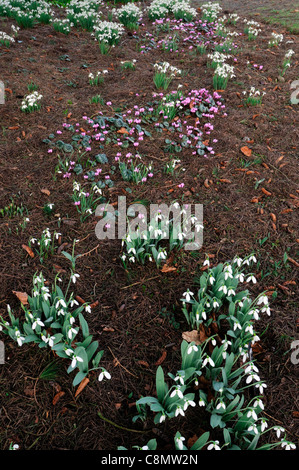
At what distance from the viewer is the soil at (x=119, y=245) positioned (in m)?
1.86

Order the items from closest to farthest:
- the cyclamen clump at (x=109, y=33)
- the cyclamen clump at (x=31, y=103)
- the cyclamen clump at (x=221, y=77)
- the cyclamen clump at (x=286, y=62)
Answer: the cyclamen clump at (x=31, y=103) → the cyclamen clump at (x=221, y=77) → the cyclamen clump at (x=286, y=62) → the cyclamen clump at (x=109, y=33)

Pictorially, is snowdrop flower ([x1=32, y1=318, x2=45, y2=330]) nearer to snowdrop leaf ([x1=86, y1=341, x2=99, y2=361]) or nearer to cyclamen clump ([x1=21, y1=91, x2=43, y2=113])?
snowdrop leaf ([x1=86, y1=341, x2=99, y2=361])

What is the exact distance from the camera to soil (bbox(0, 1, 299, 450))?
186cm

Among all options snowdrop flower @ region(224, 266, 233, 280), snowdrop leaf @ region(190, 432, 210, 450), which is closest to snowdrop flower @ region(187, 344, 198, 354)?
snowdrop leaf @ region(190, 432, 210, 450)

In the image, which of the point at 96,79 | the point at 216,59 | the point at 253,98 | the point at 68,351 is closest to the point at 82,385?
the point at 68,351

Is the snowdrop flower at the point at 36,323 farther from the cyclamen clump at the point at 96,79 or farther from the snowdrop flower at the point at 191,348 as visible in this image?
the cyclamen clump at the point at 96,79

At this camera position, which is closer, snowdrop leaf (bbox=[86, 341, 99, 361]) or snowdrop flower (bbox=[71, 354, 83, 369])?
snowdrop flower (bbox=[71, 354, 83, 369])

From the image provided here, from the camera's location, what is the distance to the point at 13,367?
2.01 meters

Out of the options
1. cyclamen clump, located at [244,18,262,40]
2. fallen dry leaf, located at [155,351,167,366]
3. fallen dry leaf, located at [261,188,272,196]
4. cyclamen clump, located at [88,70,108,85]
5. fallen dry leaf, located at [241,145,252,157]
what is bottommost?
fallen dry leaf, located at [155,351,167,366]

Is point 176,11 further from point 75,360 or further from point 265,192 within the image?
point 75,360

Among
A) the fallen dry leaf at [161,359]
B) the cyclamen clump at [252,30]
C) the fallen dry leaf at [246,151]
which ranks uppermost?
the cyclamen clump at [252,30]

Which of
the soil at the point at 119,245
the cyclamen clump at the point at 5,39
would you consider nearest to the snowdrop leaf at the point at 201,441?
the soil at the point at 119,245

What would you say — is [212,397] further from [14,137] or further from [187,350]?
[14,137]

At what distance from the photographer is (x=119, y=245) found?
A: 2.85 meters
